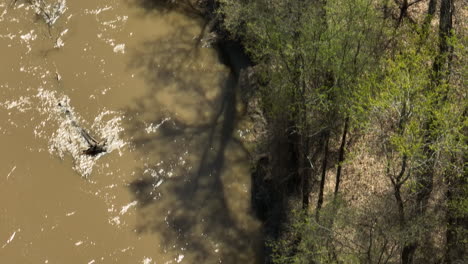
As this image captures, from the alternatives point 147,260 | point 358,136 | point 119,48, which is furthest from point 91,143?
point 358,136

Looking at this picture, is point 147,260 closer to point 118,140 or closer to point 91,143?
point 118,140

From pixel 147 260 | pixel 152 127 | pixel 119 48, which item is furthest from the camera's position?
pixel 119 48

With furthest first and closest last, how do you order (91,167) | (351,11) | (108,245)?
(91,167) < (108,245) < (351,11)

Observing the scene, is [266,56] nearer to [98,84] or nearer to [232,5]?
[232,5]

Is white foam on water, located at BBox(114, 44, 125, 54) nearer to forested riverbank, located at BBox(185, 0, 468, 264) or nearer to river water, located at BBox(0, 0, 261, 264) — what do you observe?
river water, located at BBox(0, 0, 261, 264)

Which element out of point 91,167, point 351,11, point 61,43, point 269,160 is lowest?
point 91,167

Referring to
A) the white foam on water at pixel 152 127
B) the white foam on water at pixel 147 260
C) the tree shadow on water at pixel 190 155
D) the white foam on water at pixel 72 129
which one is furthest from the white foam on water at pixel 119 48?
the white foam on water at pixel 147 260

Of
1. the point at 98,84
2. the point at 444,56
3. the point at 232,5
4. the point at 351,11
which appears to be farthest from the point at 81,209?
the point at 444,56
